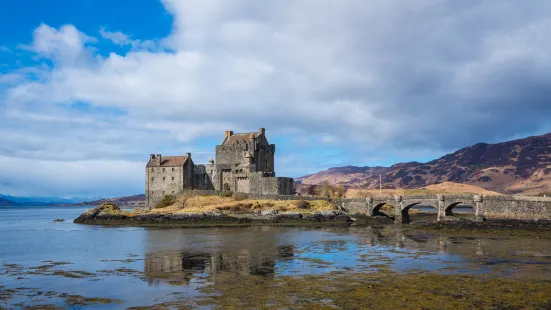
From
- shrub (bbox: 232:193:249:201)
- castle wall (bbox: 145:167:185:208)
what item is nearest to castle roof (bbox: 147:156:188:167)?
castle wall (bbox: 145:167:185:208)

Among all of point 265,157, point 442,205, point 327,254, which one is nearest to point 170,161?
point 265,157

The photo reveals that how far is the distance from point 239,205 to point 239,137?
18690 millimetres

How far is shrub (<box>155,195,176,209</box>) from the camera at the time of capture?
70.3m

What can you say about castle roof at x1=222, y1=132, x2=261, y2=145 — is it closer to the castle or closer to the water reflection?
the castle

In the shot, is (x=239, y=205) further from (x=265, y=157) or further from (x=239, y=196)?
(x=265, y=157)

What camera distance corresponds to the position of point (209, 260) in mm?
27797

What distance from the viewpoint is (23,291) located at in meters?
19.6

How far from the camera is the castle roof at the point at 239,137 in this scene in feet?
256

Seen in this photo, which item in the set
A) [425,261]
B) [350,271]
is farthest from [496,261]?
[350,271]

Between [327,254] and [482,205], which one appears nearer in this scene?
[327,254]

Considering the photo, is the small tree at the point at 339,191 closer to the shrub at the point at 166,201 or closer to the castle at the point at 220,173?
the castle at the point at 220,173

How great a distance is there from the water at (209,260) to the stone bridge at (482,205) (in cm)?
1240

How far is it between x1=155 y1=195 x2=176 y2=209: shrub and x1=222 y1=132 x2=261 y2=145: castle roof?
43.2 ft

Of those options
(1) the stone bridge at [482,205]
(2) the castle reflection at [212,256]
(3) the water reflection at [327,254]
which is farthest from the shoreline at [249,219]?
(2) the castle reflection at [212,256]
